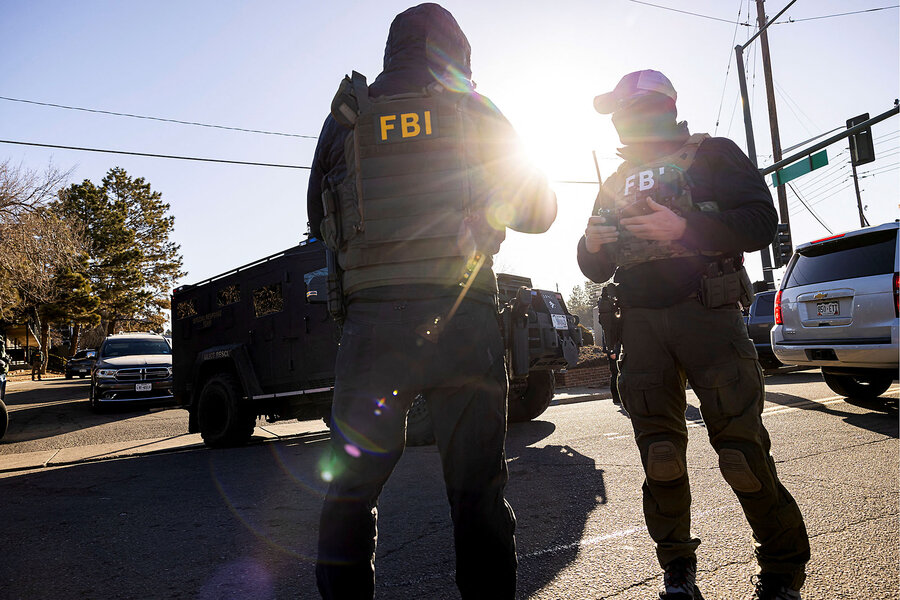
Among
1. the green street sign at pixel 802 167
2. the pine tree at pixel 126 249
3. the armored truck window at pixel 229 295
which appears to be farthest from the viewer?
the pine tree at pixel 126 249

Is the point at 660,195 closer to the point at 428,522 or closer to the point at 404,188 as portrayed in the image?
the point at 404,188

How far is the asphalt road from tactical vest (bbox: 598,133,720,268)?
1.34 metres

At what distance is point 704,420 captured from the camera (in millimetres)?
2100

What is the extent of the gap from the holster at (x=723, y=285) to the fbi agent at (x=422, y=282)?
0.71 metres

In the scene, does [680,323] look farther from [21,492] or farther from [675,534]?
[21,492]

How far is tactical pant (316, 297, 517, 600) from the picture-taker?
1490 millimetres

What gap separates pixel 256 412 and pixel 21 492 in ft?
8.69

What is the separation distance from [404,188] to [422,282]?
0.98 feet

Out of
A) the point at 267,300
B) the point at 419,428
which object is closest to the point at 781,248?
the point at 419,428

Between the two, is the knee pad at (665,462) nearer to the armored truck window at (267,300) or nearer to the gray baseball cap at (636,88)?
the gray baseball cap at (636,88)

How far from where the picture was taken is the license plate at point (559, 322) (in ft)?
22.5

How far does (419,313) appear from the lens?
1578 mm

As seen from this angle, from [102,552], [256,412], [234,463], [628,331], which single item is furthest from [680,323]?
[256,412]

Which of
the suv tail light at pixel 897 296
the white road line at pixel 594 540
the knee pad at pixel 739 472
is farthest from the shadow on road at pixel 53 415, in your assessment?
the suv tail light at pixel 897 296
